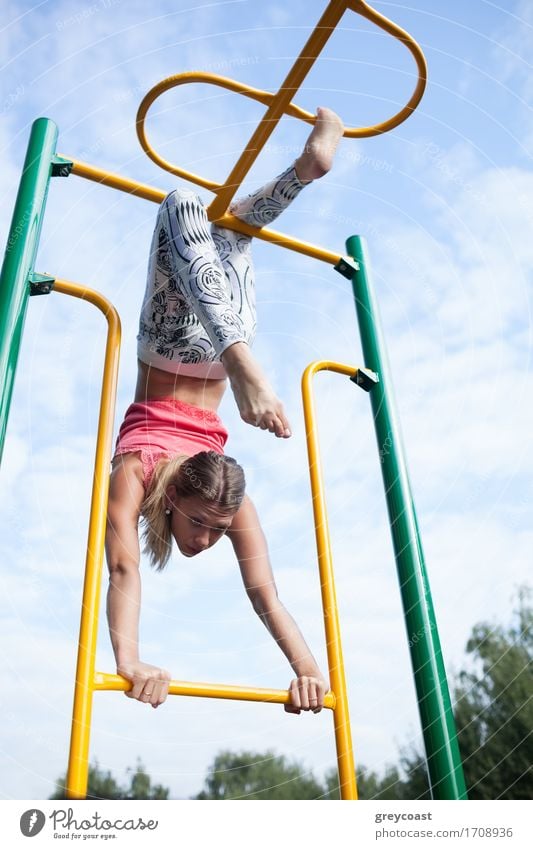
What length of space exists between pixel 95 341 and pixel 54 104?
0.50m

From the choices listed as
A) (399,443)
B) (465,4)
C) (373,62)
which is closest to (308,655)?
(399,443)

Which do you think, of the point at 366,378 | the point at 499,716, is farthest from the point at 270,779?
the point at 366,378

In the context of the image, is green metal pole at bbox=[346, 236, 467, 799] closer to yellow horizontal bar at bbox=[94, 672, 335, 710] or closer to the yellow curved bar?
yellow horizontal bar at bbox=[94, 672, 335, 710]

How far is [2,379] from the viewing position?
1.05 meters

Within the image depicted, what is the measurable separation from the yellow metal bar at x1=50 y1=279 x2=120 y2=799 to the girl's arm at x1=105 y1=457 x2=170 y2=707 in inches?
1.7

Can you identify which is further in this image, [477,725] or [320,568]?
[477,725]

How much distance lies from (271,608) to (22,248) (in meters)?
0.74

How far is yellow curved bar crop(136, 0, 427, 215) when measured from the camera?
1249 mm

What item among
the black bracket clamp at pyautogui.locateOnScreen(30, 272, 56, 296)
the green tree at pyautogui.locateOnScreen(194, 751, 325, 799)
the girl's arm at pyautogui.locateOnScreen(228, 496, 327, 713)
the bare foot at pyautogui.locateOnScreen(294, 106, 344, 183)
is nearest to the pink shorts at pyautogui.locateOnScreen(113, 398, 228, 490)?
the girl's arm at pyautogui.locateOnScreen(228, 496, 327, 713)

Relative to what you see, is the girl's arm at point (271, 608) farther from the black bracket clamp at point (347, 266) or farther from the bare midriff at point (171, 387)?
the black bracket clamp at point (347, 266)

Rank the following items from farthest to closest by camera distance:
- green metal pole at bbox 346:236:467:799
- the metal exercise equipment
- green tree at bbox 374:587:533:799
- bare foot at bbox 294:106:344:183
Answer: green tree at bbox 374:587:533:799 < bare foot at bbox 294:106:344:183 < green metal pole at bbox 346:236:467:799 < the metal exercise equipment

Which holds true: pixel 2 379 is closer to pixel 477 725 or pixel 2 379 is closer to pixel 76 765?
pixel 76 765

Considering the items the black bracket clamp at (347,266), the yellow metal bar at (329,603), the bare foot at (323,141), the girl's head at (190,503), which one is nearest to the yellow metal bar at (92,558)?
the girl's head at (190,503)

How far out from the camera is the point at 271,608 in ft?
3.86
